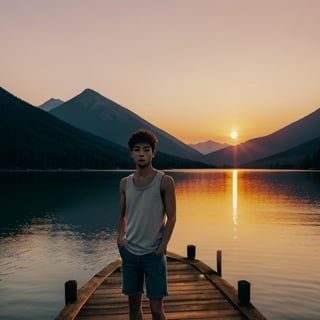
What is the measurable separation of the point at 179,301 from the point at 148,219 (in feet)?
18.4

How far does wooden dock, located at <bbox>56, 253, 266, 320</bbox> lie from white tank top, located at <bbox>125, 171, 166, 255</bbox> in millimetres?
4189

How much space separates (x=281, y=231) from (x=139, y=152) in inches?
1391

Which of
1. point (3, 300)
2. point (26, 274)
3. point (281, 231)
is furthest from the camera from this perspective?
point (281, 231)

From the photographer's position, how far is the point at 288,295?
18359 mm

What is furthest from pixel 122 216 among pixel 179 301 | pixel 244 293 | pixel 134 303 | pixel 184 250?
pixel 184 250

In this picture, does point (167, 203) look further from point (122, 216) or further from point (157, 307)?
point (157, 307)

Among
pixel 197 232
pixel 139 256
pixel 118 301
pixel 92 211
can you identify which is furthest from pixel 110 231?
pixel 139 256

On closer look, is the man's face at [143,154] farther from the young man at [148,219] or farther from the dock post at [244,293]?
the dock post at [244,293]

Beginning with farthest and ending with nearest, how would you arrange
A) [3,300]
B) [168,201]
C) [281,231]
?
1. [281,231]
2. [3,300]
3. [168,201]

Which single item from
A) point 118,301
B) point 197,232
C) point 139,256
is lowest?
point 197,232

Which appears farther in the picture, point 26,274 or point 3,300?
point 26,274

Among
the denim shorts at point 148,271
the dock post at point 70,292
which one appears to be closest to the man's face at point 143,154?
the denim shorts at point 148,271

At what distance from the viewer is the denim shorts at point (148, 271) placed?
681 centimetres

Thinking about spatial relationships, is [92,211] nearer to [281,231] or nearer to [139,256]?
[281,231]
